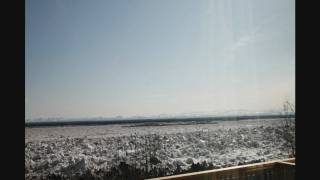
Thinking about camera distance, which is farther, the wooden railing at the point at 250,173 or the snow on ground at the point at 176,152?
the snow on ground at the point at 176,152

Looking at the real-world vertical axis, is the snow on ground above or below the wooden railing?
below

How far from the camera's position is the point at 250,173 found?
220cm

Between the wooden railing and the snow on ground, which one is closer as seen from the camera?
the wooden railing

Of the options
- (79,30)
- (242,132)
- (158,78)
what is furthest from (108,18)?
(242,132)

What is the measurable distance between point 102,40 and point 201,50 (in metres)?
1.84

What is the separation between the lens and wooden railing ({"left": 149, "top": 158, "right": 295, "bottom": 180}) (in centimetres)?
196

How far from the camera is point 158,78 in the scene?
561 centimetres

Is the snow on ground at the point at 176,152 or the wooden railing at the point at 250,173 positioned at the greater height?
the wooden railing at the point at 250,173

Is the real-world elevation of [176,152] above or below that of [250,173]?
below

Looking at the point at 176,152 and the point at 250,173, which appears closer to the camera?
the point at 250,173

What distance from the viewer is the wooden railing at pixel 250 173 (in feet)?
6.42

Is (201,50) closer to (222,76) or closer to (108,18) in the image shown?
(222,76)

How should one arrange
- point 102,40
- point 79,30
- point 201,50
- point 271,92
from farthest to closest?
1. point 102,40
2. point 79,30
3. point 201,50
4. point 271,92
